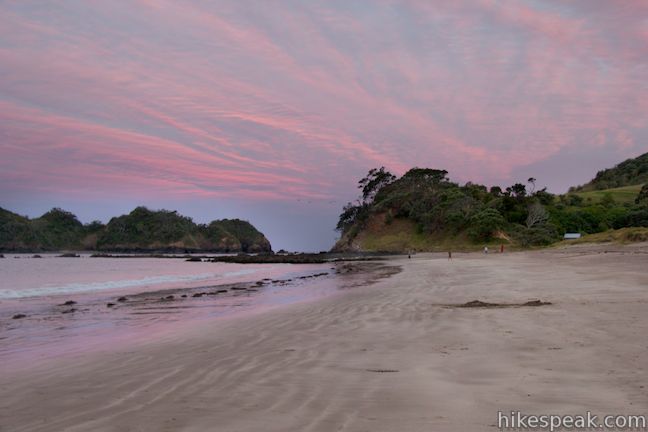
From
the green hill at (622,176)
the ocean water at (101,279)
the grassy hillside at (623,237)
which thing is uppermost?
the green hill at (622,176)

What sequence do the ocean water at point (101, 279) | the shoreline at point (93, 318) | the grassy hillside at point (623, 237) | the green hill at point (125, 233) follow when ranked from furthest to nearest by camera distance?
the green hill at point (125, 233)
the grassy hillside at point (623, 237)
the ocean water at point (101, 279)
the shoreline at point (93, 318)

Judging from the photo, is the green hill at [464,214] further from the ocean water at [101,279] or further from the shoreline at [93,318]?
the shoreline at [93,318]

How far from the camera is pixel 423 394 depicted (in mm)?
4504

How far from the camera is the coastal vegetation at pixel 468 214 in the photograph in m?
78.7

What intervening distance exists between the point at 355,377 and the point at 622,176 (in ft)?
563

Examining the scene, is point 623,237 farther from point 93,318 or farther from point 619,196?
point 619,196

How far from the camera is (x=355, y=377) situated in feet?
17.4

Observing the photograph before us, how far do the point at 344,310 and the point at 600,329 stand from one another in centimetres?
663

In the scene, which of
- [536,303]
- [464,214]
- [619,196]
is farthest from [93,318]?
[619,196]

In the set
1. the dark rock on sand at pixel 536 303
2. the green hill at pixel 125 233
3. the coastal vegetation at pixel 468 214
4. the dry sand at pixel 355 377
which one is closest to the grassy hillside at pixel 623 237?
the coastal vegetation at pixel 468 214

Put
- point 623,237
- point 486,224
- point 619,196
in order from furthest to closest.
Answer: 1. point 619,196
2. point 486,224
3. point 623,237

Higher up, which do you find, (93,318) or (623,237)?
(623,237)

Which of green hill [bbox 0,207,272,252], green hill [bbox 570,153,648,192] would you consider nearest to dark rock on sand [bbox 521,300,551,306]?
green hill [bbox 570,153,648,192]

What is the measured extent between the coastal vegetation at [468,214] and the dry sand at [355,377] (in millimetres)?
66086
